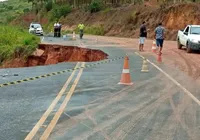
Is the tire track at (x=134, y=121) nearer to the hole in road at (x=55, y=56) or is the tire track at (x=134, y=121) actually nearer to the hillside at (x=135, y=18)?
the hole in road at (x=55, y=56)

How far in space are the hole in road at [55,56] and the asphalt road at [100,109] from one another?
580 inches

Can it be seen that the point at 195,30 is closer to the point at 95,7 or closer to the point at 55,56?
the point at 55,56

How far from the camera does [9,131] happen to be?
24.6ft

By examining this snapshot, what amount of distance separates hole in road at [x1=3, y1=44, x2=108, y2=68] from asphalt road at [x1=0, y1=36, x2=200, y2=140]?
14.7 metres

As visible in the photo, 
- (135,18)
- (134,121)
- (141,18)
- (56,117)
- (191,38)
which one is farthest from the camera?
(135,18)

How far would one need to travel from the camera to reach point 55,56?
105 feet

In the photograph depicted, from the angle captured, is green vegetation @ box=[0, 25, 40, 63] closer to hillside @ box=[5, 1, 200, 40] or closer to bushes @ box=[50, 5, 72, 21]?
hillside @ box=[5, 1, 200, 40]

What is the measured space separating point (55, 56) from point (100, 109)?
2284cm

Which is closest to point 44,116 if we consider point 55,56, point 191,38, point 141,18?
point 191,38

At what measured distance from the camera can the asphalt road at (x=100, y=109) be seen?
293 inches

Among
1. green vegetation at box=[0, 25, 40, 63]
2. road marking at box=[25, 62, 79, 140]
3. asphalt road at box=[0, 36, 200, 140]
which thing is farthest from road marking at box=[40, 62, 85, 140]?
green vegetation at box=[0, 25, 40, 63]

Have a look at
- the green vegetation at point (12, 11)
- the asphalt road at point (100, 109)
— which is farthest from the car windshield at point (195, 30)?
the green vegetation at point (12, 11)

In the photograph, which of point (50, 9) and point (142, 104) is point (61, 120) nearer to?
point (142, 104)

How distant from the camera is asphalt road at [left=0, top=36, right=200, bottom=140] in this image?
24.4 ft
